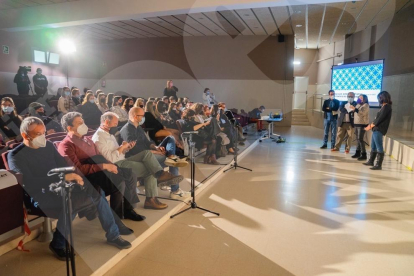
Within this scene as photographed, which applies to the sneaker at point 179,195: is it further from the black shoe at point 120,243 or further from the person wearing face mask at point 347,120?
the person wearing face mask at point 347,120

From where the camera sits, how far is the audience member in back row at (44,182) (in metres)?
2.46

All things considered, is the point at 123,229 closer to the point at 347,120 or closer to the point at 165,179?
the point at 165,179

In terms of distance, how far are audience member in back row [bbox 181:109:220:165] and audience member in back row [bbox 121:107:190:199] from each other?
54.7 inches

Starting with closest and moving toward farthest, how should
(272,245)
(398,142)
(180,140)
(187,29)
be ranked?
(272,245) → (180,140) → (398,142) → (187,29)

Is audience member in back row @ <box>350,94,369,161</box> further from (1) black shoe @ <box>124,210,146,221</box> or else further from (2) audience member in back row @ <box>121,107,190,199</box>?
(1) black shoe @ <box>124,210,146,221</box>

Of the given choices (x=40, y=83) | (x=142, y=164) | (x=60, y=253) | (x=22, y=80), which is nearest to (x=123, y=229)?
(x=60, y=253)

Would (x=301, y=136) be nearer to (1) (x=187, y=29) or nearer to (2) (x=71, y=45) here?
(1) (x=187, y=29)

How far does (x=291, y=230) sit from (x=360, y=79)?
25.5 ft

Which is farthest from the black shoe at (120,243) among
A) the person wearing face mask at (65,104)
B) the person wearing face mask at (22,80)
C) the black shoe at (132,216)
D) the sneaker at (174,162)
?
the person wearing face mask at (22,80)

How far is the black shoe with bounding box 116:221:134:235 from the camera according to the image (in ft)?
9.56

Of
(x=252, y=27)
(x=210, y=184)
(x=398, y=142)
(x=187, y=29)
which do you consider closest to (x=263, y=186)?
(x=210, y=184)

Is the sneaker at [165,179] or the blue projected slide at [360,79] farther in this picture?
the blue projected slide at [360,79]

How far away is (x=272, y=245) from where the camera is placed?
2.93 metres

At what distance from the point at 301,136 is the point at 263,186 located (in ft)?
19.8
